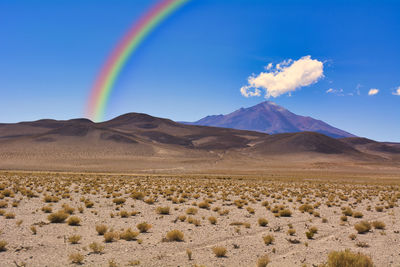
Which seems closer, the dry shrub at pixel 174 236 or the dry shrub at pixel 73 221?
the dry shrub at pixel 174 236

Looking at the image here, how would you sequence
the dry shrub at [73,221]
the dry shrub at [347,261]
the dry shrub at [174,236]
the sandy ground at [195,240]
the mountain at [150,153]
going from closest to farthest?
the dry shrub at [347,261] < the sandy ground at [195,240] < the dry shrub at [174,236] < the dry shrub at [73,221] < the mountain at [150,153]

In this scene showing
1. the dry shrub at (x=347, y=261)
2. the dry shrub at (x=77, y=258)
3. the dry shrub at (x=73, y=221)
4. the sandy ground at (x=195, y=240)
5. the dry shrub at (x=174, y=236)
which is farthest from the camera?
the dry shrub at (x=73, y=221)

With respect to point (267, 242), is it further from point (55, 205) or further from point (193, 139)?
point (193, 139)

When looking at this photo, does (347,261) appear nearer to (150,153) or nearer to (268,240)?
(268,240)

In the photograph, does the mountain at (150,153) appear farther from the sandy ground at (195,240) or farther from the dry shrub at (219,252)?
the dry shrub at (219,252)

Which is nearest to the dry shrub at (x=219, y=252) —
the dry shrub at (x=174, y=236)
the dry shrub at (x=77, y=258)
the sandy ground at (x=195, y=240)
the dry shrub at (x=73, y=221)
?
the sandy ground at (x=195, y=240)

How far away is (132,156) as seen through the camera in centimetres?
10088

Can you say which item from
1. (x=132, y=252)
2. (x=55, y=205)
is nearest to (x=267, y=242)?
(x=132, y=252)

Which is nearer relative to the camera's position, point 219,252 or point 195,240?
point 219,252

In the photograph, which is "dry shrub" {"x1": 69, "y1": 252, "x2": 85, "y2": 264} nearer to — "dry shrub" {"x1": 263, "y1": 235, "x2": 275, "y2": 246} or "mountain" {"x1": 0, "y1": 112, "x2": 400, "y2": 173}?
"dry shrub" {"x1": 263, "y1": 235, "x2": 275, "y2": 246}

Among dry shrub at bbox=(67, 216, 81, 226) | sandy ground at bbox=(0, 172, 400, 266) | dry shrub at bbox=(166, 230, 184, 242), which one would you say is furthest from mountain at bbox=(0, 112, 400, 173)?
dry shrub at bbox=(166, 230, 184, 242)

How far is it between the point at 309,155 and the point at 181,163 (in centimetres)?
6082

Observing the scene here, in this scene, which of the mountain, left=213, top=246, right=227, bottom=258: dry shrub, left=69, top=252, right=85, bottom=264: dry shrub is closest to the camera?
left=69, top=252, right=85, bottom=264: dry shrub

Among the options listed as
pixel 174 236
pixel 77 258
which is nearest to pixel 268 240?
pixel 174 236
